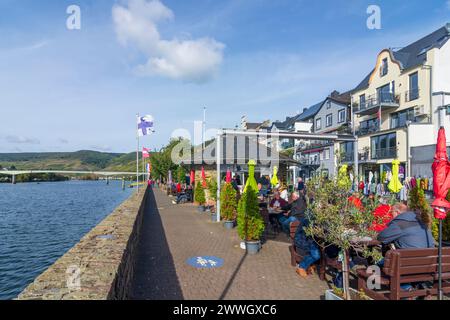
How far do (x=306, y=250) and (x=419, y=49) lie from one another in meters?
32.1

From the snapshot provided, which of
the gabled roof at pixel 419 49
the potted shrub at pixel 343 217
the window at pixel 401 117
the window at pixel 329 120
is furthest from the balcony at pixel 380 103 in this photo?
the potted shrub at pixel 343 217

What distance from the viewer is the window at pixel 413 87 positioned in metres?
28.3

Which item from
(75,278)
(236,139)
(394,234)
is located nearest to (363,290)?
(394,234)

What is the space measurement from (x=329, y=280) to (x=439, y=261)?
81.6 inches

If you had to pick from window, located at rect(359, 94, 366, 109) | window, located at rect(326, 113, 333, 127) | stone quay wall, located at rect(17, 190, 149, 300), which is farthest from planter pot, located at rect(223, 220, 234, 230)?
window, located at rect(326, 113, 333, 127)

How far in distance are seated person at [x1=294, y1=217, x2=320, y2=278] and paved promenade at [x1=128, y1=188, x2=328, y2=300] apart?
0.63 feet

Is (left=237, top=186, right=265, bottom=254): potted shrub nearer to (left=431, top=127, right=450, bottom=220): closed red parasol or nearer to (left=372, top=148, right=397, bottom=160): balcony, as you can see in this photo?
(left=431, top=127, right=450, bottom=220): closed red parasol

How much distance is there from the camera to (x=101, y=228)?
6.66 meters

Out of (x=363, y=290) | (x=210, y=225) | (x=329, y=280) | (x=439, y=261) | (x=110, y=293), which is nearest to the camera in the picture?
(x=110, y=293)

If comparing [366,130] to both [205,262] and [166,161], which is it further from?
[205,262]

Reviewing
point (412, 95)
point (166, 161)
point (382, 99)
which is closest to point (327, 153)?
point (382, 99)

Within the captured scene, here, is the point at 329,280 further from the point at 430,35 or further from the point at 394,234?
the point at 430,35

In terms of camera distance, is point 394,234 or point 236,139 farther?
point 236,139
